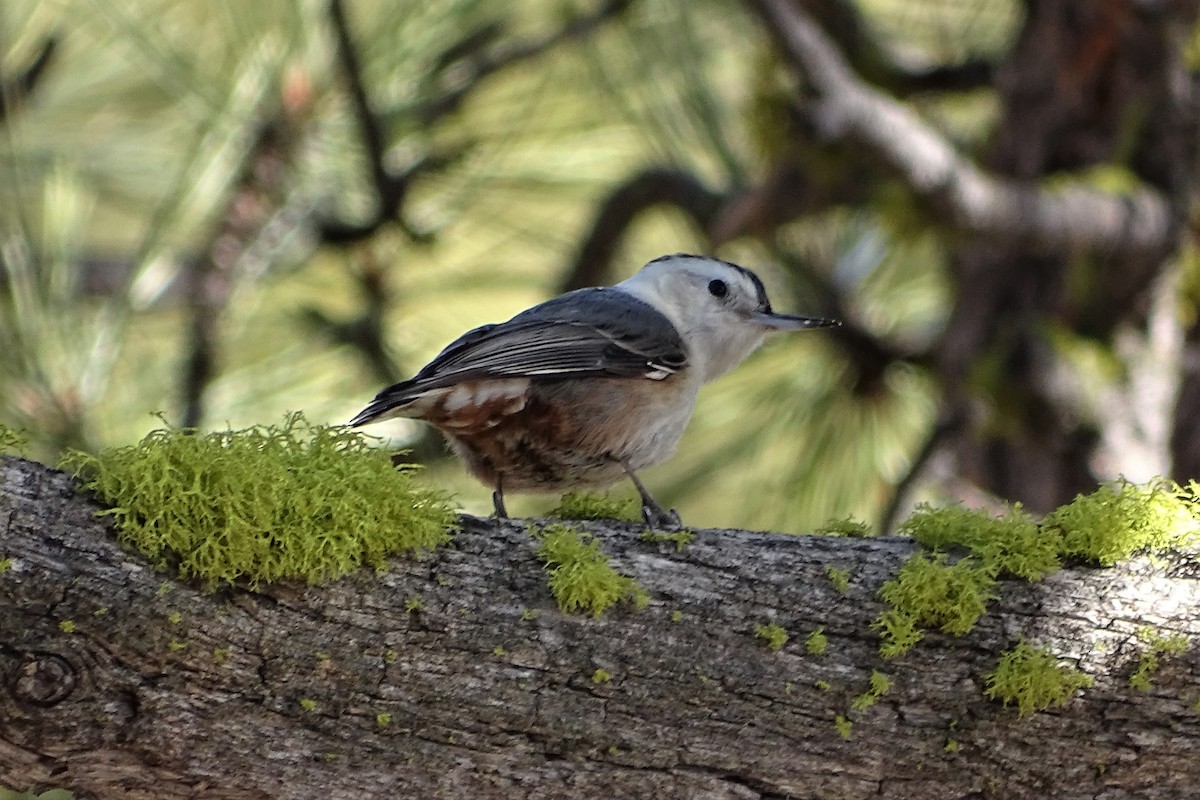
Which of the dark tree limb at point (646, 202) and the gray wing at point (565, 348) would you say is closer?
the gray wing at point (565, 348)

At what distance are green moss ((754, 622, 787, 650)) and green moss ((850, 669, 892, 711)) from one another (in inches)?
5.3

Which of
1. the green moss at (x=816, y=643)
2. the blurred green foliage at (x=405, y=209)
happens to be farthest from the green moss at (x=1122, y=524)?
the blurred green foliage at (x=405, y=209)

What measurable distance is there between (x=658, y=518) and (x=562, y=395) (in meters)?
0.39

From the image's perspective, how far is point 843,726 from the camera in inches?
77.1

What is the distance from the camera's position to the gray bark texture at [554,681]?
5.83 feet

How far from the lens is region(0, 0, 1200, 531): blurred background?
135 inches

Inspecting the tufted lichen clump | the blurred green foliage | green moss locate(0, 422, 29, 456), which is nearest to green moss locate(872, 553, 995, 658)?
the tufted lichen clump

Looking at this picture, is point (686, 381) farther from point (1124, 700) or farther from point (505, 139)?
point (505, 139)

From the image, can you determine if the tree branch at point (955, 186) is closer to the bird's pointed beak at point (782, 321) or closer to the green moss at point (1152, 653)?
the bird's pointed beak at point (782, 321)

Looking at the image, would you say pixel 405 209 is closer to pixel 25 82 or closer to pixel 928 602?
pixel 25 82

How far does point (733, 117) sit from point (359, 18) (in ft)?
4.05

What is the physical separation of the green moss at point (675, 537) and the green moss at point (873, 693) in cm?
34


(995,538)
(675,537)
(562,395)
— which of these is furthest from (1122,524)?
(562,395)

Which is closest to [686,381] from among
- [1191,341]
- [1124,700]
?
[1124,700]
